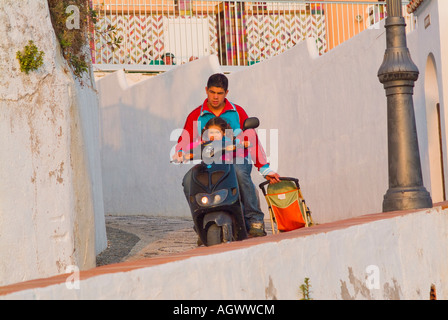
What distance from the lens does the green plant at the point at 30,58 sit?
6.79 metres

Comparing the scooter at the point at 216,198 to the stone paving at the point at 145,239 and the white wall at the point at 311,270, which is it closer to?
the white wall at the point at 311,270

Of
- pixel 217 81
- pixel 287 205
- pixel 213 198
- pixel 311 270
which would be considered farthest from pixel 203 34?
pixel 311 270

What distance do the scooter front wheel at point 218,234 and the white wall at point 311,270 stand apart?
1445 millimetres

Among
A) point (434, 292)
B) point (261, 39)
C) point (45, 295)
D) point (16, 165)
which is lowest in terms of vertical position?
point (434, 292)

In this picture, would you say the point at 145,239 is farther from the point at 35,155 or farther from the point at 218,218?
the point at 218,218

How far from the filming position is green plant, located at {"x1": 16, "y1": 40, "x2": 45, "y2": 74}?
267 inches

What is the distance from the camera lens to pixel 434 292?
568 cm

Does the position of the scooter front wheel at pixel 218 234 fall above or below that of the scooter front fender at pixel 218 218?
below

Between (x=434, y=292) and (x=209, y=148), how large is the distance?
77.8 inches

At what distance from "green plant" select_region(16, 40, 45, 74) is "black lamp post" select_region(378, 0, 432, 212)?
2.74m

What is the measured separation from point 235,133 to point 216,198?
79 cm

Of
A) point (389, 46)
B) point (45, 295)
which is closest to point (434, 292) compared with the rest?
point (389, 46)

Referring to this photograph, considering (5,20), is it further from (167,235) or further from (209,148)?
(167,235)

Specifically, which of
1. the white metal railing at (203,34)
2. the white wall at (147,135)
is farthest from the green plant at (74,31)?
the white metal railing at (203,34)
